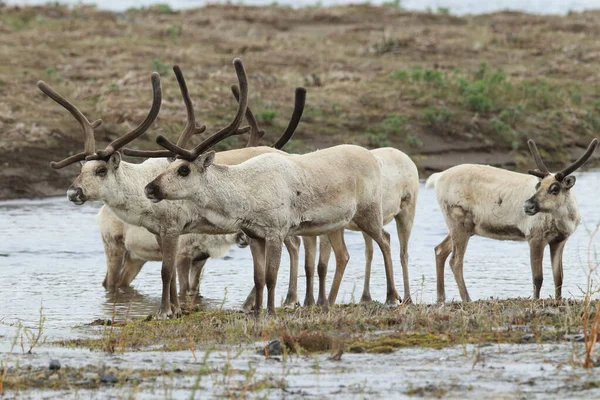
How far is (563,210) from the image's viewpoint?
12.3 metres

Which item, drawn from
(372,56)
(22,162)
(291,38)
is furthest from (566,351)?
(291,38)

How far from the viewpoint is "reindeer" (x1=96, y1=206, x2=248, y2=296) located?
1306cm

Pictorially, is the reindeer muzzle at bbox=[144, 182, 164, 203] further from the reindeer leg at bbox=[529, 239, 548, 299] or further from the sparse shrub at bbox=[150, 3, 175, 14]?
the sparse shrub at bbox=[150, 3, 175, 14]

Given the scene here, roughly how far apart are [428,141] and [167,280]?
15.4 meters

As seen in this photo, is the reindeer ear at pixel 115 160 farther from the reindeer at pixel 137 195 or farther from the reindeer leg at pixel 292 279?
the reindeer leg at pixel 292 279

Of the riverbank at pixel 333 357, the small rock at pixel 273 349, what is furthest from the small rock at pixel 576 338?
the small rock at pixel 273 349

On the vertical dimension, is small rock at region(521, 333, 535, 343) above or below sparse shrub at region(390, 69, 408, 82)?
below

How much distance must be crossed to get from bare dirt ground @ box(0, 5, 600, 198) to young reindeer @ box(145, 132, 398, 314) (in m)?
11.8

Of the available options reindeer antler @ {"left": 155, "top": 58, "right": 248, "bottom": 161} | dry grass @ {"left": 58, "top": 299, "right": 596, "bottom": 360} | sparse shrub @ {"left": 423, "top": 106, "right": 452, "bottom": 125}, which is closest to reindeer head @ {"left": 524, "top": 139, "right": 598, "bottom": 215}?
dry grass @ {"left": 58, "top": 299, "right": 596, "bottom": 360}

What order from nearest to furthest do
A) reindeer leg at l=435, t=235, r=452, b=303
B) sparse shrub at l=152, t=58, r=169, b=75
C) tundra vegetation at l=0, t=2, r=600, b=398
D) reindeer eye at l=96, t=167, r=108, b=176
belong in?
1. tundra vegetation at l=0, t=2, r=600, b=398
2. reindeer eye at l=96, t=167, r=108, b=176
3. reindeer leg at l=435, t=235, r=452, b=303
4. sparse shrub at l=152, t=58, r=169, b=75

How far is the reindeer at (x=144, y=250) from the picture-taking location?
13.1m

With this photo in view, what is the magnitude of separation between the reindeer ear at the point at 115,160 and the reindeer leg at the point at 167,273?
83 centimetres

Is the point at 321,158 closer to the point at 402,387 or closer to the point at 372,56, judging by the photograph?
the point at 402,387

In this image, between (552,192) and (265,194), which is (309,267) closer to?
(265,194)
